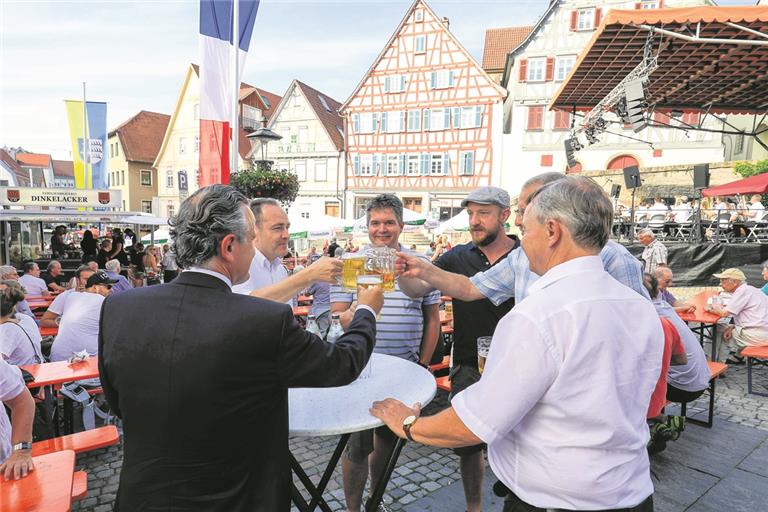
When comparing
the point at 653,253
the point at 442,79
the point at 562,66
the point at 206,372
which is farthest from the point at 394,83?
the point at 206,372

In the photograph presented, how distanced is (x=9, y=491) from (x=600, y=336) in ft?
7.59

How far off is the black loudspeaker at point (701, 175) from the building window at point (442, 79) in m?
16.2

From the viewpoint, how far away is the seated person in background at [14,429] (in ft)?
6.31

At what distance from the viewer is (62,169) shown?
67000mm

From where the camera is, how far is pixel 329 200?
1188 inches

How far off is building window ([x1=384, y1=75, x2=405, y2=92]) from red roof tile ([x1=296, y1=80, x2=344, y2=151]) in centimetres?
461

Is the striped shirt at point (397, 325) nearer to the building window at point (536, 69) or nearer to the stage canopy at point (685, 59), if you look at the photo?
the stage canopy at point (685, 59)

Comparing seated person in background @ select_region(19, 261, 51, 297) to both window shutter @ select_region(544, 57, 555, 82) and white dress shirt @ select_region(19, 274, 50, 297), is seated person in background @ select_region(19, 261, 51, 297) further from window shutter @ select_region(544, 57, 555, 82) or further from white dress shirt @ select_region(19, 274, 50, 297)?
window shutter @ select_region(544, 57, 555, 82)

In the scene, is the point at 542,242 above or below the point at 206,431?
above

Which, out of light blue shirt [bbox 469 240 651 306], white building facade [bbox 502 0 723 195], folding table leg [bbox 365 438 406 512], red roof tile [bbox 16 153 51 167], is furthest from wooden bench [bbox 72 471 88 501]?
red roof tile [bbox 16 153 51 167]

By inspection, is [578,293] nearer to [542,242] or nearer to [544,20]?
[542,242]

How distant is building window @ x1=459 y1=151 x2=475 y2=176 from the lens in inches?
1027

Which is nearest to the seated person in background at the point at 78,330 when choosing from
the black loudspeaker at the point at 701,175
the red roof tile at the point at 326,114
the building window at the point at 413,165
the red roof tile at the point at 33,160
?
the black loudspeaker at the point at 701,175

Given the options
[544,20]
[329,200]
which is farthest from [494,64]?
[329,200]
